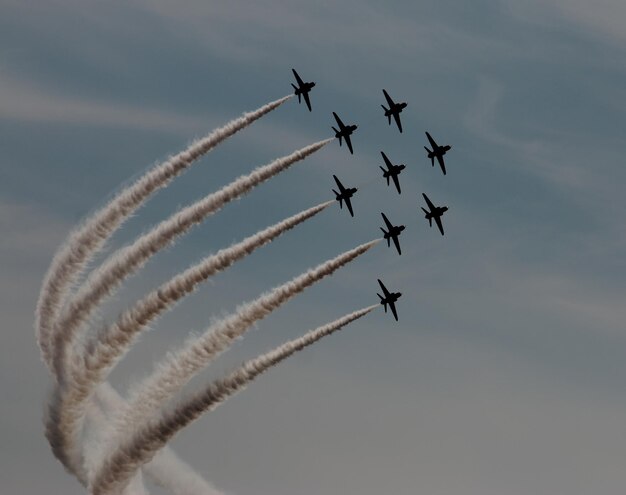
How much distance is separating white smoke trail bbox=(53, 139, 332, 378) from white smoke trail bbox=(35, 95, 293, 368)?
51.6 inches

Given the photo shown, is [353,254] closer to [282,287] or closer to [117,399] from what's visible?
[282,287]

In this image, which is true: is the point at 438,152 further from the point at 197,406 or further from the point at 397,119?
the point at 197,406

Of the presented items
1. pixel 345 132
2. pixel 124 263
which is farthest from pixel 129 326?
pixel 345 132

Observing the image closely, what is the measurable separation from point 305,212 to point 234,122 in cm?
980

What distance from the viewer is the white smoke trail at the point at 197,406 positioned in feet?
342

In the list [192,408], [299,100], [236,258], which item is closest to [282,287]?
[236,258]

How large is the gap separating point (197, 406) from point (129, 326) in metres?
7.88

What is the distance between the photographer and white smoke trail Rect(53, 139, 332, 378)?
108062 millimetres

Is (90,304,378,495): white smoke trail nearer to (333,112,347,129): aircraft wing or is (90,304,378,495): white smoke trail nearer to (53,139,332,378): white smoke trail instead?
(53,139,332,378): white smoke trail

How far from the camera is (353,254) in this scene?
108 metres

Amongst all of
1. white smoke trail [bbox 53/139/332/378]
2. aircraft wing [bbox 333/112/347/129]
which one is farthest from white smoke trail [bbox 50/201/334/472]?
aircraft wing [bbox 333/112/347/129]

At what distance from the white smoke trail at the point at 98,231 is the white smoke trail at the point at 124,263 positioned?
4.30 feet

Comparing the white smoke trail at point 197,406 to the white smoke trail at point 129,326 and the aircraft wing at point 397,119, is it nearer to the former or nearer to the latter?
the white smoke trail at point 129,326

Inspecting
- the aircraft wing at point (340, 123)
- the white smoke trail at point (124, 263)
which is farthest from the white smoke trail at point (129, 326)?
the aircraft wing at point (340, 123)
